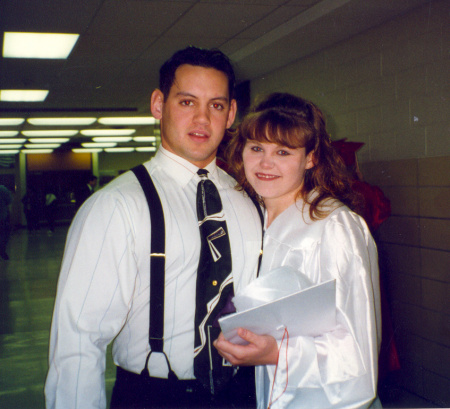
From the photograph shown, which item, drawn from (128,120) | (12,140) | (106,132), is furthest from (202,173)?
(12,140)

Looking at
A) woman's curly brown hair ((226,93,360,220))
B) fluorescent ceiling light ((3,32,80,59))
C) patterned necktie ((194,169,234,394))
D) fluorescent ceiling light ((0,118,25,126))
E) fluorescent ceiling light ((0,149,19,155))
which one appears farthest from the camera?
fluorescent ceiling light ((0,149,19,155))

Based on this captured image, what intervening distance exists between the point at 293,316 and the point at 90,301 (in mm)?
543

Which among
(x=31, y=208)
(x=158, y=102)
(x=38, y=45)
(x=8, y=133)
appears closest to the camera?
(x=158, y=102)

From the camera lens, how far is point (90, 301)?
123 cm

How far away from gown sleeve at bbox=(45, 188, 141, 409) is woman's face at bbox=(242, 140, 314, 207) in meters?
0.46

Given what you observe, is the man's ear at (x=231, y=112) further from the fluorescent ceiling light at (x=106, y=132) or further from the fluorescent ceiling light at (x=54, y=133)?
the fluorescent ceiling light at (x=54, y=133)

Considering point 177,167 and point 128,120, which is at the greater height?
point 128,120

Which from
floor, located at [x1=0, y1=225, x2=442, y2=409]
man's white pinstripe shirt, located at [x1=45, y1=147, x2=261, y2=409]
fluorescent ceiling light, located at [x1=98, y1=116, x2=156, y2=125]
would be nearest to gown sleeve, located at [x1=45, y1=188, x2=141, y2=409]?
man's white pinstripe shirt, located at [x1=45, y1=147, x2=261, y2=409]

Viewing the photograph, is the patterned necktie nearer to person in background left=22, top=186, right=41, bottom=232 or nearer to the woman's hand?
the woman's hand

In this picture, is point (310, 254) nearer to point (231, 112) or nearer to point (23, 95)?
point (231, 112)

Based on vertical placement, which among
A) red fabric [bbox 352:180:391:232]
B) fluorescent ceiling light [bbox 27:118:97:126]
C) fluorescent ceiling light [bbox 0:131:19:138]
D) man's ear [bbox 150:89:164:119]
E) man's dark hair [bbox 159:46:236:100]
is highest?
fluorescent ceiling light [bbox 0:131:19:138]

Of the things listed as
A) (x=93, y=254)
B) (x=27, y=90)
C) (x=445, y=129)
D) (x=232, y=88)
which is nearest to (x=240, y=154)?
(x=232, y=88)

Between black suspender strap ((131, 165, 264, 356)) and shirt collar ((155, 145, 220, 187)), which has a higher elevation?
shirt collar ((155, 145, 220, 187))

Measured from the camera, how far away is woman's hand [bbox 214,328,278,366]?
1140mm
